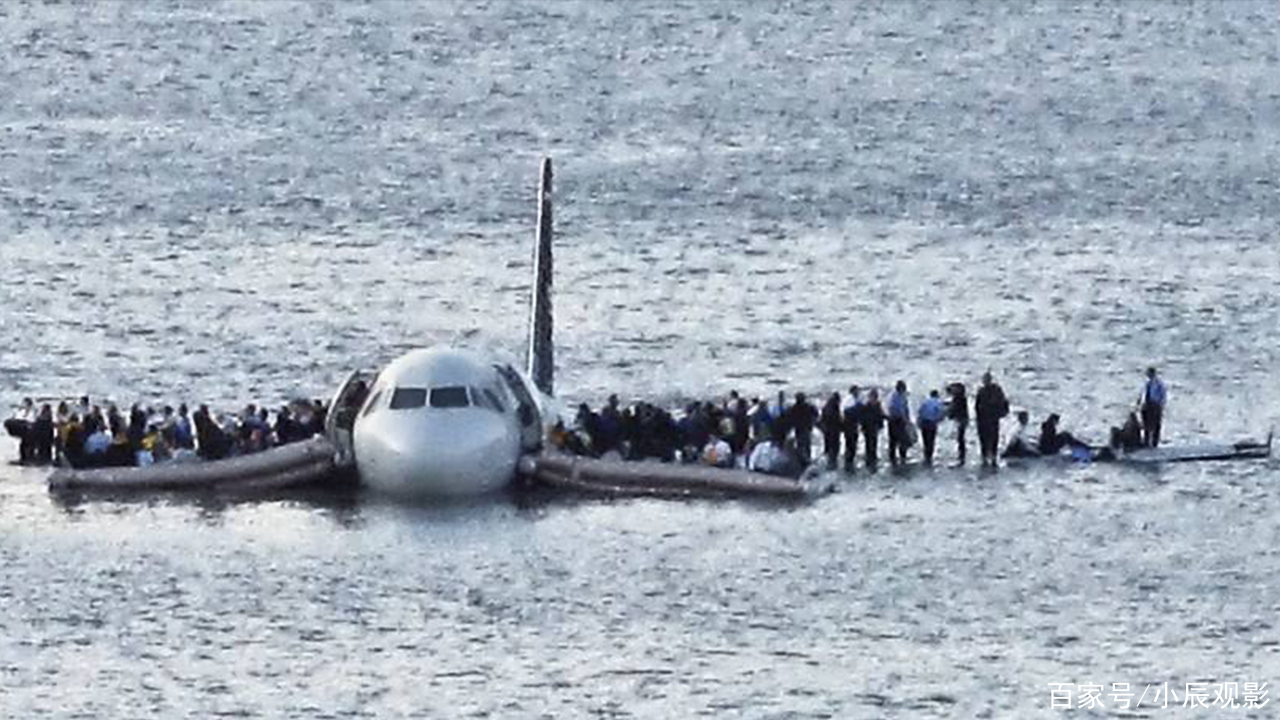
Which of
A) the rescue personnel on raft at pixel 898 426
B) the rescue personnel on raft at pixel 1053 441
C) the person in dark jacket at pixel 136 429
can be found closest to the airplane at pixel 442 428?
the person in dark jacket at pixel 136 429

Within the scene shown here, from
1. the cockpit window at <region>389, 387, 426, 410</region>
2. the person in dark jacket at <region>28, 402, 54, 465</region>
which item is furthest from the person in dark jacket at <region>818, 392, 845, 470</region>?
the person in dark jacket at <region>28, 402, 54, 465</region>

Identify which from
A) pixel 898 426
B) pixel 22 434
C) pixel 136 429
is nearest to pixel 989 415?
pixel 898 426

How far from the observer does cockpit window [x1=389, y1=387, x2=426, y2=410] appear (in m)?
88.6

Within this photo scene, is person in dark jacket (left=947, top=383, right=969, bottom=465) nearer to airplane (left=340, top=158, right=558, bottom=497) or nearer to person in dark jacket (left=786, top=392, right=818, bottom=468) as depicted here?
person in dark jacket (left=786, top=392, right=818, bottom=468)

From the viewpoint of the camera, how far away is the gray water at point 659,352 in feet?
248

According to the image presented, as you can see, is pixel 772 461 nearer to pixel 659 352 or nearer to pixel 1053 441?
pixel 1053 441

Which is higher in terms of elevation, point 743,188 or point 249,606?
point 743,188

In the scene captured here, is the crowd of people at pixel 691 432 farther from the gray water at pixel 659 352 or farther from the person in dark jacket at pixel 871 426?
the gray water at pixel 659 352

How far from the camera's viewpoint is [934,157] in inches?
6521

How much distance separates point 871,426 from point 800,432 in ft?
4.95

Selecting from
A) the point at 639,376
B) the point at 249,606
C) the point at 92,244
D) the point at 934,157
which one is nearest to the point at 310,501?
the point at 249,606

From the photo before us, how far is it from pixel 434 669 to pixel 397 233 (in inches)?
2588

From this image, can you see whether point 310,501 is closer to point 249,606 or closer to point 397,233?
point 249,606

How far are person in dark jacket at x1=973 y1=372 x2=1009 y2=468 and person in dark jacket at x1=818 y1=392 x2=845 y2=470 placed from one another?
9.27ft
